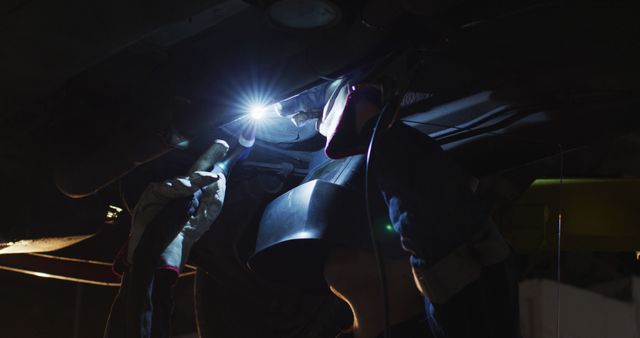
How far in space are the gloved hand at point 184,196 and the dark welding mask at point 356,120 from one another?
54 cm

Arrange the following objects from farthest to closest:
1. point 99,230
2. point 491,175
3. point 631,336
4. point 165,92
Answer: point 631,336 < point 99,230 < point 165,92 < point 491,175

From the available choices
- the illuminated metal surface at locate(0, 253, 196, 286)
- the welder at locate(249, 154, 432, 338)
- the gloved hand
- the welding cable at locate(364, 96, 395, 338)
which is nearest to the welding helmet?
the welder at locate(249, 154, 432, 338)

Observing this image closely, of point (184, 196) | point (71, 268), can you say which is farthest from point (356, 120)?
point (71, 268)

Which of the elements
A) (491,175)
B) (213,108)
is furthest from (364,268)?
(213,108)

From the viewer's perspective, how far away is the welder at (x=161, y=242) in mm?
1763

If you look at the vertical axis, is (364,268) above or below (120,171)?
below

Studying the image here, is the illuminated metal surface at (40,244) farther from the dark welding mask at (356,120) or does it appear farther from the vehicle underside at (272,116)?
the dark welding mask at (356,120)

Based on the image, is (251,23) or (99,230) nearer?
(251,23)

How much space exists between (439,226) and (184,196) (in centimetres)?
81

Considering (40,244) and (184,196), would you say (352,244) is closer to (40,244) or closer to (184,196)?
(184,196)

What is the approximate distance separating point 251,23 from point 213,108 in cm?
25

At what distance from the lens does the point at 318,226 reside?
5.76 feet

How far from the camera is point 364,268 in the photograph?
179cm

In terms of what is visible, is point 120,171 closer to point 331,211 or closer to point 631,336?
point 331,211
